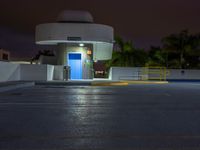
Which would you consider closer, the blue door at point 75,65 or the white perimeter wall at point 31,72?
the white perimeter wall at point 31,72

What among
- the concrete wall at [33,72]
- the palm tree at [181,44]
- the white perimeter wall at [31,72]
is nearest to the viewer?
the white perimeter wall at [31,72]

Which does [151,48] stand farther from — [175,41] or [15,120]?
[15,120]

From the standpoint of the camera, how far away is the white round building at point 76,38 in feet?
116

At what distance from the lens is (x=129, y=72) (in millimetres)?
43312

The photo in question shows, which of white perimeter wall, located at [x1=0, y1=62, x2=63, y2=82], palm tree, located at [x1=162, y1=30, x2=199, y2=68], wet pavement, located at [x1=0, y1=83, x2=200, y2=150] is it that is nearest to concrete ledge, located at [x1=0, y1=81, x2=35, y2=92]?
white perimeter wall, located at [x1=0, y1=62, x2=63, y2=82]

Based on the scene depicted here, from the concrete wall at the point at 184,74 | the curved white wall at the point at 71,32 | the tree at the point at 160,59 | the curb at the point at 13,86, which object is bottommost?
the curb at the point at 13,86

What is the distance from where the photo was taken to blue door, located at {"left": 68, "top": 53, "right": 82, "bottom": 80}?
37562 millimetres

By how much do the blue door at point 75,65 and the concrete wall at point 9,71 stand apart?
5768 mm

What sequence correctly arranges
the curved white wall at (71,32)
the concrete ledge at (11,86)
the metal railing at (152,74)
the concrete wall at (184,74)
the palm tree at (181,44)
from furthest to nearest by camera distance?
the palm tree at (181,44), the concrete wall at (184,74), the metal railing at (152,74), the curved white wall at (71,32), the concrete ledge at (11,86)

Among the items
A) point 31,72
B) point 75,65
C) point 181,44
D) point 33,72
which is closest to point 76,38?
point 75,65

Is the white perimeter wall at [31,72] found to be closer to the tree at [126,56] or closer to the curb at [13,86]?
the curb at [13,86]

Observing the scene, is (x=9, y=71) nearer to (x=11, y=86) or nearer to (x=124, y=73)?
(x=11, y=86)

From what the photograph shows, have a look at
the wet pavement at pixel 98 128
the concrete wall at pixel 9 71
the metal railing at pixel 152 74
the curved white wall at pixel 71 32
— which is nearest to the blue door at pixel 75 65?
the curved white wall at pixel 71 32

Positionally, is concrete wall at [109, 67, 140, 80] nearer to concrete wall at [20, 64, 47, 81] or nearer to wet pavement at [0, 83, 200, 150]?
concrete wall at [20, 64, 47, 81]
